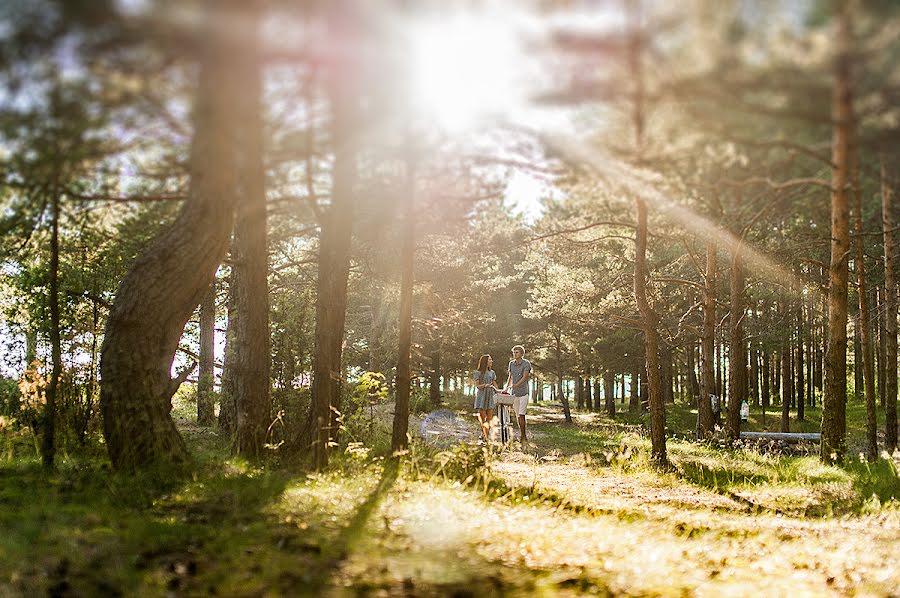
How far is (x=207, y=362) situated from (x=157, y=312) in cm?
1104

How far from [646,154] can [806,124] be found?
4.86 feet

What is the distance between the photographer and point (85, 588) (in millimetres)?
3488

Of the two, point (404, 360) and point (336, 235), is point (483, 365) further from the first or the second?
point (336, 235)

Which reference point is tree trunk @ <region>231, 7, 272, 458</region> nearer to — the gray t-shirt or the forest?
the forest

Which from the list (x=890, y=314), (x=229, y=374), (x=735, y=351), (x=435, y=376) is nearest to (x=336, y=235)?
(x=229, y=374)

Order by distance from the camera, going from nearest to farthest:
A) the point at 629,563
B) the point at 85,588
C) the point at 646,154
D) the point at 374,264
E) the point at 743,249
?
1. the point at 85,588
2. the point at 629,563
3. the point at 646,154
4. the point at 743,249
5. the point at 374,264

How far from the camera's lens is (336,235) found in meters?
8.39

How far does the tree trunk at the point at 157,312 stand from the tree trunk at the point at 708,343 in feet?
40.0

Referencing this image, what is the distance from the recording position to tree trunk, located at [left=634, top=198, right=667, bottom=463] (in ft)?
38.0

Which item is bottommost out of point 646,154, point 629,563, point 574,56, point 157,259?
point 629,563

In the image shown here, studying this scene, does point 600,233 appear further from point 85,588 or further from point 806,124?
point 85,588

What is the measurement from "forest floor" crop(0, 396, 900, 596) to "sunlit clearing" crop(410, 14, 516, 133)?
3923mm

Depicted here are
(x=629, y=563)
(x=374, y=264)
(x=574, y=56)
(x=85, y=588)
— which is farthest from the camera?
(x=374, y=264)

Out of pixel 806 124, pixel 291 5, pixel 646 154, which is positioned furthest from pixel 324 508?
pixel 806 124
